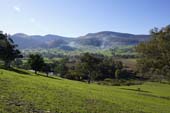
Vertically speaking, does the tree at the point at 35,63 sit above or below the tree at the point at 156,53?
below

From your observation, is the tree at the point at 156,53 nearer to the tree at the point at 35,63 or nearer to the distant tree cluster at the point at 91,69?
the tree at the point at 35,63

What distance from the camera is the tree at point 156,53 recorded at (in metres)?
57.8

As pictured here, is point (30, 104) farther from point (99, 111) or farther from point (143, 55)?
point (143, 55)

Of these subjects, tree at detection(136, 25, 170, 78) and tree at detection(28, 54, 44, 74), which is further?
tree at detection(28, 54, 44, 74)

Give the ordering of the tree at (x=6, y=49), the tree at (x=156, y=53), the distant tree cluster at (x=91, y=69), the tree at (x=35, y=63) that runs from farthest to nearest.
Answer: the distant tree cluster at (x=91, y=69)
the tree at (x=35, y=63)
the tree at (x=6, y=49)
the tree at (x=156, y=53)

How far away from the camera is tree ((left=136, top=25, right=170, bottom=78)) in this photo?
57.8 metres

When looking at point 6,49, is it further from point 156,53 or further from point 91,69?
point 156,53

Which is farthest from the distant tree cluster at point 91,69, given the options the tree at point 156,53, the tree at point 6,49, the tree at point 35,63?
the tree at point 156,53

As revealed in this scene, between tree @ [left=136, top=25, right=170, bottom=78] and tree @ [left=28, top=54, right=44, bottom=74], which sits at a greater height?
tree @ [left=136, top=25, right=170, bottom=78]

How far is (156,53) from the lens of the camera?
6012 centimetres

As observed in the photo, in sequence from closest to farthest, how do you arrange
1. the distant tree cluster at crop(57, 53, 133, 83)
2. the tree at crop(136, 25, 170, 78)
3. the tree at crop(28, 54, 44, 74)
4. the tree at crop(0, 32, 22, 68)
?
the tree at crop(136, 25, 170, 78)
the tree at crop(0, 32, 22, 68)
the tree at crop(28, 54, 44, 74)
the distant tree cluster at crop(57, 53, 133, 83)

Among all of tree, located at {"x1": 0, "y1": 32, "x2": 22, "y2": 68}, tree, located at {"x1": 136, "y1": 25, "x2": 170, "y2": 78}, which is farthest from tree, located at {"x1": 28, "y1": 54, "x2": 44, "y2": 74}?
tree, located at {"x1": 136, "y1": 25, "x2": 170, "y2": 78}

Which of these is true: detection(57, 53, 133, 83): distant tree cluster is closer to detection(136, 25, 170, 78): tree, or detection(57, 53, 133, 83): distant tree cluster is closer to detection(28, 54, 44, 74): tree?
detection(28, 54, 44, 74): tree

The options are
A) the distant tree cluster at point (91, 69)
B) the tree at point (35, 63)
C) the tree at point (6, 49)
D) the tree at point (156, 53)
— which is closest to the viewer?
the tree at point (156, 53)
